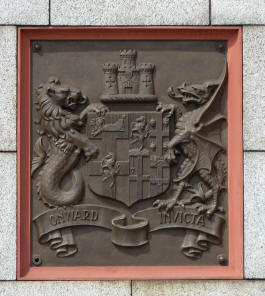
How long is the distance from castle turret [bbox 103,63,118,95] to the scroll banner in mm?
1178

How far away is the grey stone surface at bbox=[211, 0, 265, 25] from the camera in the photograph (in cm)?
744

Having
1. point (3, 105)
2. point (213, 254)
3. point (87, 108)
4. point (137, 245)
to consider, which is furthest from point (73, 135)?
point (213, 254)

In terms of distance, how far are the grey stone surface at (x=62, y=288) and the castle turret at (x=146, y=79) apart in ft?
6.38

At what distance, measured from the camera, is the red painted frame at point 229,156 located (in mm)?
7391

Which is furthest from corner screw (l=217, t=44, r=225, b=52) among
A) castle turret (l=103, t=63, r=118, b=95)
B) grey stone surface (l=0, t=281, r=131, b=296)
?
grey stone surface (l=0, t=281, r=131, b=296)

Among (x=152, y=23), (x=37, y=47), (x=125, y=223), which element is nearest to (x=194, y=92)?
(x=152, y=23)

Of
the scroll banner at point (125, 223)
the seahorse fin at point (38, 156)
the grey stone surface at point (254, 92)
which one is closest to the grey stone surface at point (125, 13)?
the grey stone surface at point (254, 92)

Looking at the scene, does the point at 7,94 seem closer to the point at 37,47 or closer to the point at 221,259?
the point at 37,47

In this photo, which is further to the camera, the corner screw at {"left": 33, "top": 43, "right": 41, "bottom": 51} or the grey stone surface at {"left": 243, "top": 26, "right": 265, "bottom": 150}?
the corner screw at {"left": 33, "top": 43, "right": 41, "bottom": 51}

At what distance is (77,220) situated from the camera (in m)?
7.42

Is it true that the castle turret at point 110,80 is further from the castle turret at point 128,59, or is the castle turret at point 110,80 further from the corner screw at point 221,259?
the corner screw at point 221,259

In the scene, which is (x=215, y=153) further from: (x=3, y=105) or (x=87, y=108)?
(x=3, y=105)

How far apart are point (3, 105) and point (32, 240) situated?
1.41 metres

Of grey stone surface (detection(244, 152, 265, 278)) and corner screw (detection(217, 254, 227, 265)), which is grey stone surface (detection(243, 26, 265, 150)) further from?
corner screw (detection(217, 254, 227, 265))
